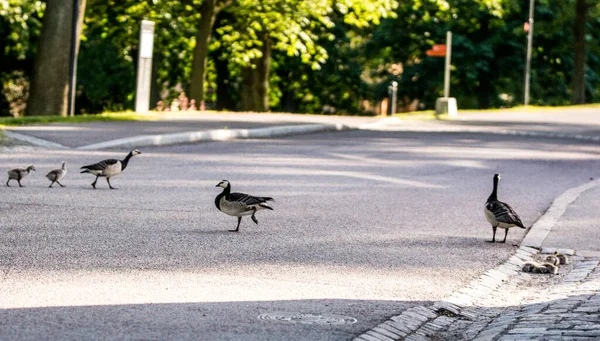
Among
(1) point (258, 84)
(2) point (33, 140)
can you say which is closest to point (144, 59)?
(2) point (33, 140)

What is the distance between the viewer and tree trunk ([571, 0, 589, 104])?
220 ft

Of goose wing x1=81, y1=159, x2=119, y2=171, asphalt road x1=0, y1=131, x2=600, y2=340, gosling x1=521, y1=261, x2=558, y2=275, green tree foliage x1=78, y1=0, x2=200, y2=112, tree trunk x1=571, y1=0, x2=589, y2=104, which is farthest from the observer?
tree trunk x1=571, y1=0, x2=589, y2=104

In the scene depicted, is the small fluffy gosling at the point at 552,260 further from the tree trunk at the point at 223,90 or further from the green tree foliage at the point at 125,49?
the tree trunk at the point at 223,90

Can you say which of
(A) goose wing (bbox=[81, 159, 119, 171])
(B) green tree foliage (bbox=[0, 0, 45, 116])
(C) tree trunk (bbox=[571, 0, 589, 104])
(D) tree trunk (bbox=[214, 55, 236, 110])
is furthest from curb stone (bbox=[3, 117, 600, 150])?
(C) tree trunk (bbox=[571, 0, 589, 104])

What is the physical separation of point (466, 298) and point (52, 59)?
22762 millimetres

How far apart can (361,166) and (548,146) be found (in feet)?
33.0

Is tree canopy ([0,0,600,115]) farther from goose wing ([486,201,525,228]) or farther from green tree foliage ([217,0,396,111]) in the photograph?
goose wing ([486,201,525,228])

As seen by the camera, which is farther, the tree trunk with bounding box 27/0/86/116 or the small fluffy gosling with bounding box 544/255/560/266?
the tree trunk with bounding box 27/0/86/116

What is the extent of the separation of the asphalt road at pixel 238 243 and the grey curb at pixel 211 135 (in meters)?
0.95

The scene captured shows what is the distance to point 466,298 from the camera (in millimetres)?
9922

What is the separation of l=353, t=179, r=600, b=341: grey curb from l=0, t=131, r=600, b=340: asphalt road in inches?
5.2

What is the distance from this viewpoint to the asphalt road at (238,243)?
8.18m

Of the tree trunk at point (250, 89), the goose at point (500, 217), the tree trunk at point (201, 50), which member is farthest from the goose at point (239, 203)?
the tree trunk at point (250, 89)

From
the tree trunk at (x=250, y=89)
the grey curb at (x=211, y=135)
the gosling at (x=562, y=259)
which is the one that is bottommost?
the gosling at (x=562, y=259)
